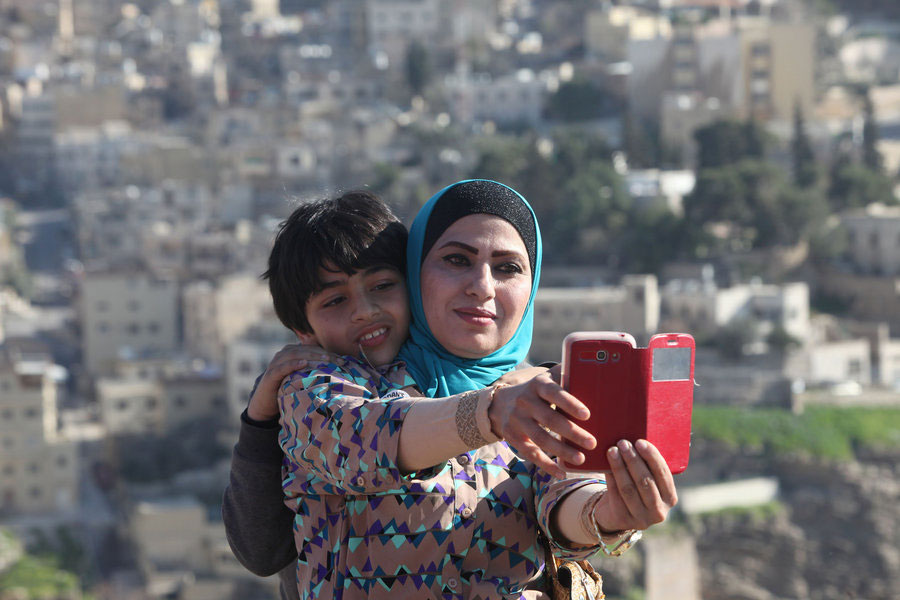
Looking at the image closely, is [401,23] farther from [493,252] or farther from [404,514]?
[404,514]

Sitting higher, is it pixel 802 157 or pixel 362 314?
pixel 362 314

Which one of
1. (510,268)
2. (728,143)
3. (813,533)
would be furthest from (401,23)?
(510,268)

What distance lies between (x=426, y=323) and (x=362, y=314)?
109 mm

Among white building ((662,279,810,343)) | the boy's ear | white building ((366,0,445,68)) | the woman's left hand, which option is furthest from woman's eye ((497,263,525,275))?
white building ((366,0,445,68))

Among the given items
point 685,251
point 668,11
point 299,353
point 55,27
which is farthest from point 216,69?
point 299,353

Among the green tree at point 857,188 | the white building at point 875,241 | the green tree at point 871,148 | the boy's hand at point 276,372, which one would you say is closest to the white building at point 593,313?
the white building at point 875,241

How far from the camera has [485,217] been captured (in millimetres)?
2676

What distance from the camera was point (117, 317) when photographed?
2567 centimetres

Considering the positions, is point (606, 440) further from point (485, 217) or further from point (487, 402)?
point (485, 217)

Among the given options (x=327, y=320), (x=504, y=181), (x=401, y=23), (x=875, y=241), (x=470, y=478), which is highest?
(x=327, y=320)

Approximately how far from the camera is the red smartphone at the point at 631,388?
7.47 feet

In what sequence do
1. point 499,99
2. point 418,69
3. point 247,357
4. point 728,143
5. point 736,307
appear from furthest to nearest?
point 418,69 → point 499,99 → point 728,143 → point 736,307 → point 247,357

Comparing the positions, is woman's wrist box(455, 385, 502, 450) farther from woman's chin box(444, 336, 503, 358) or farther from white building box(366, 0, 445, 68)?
white building box(366, 0, 445, 68)

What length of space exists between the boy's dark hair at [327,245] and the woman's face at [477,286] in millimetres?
121
